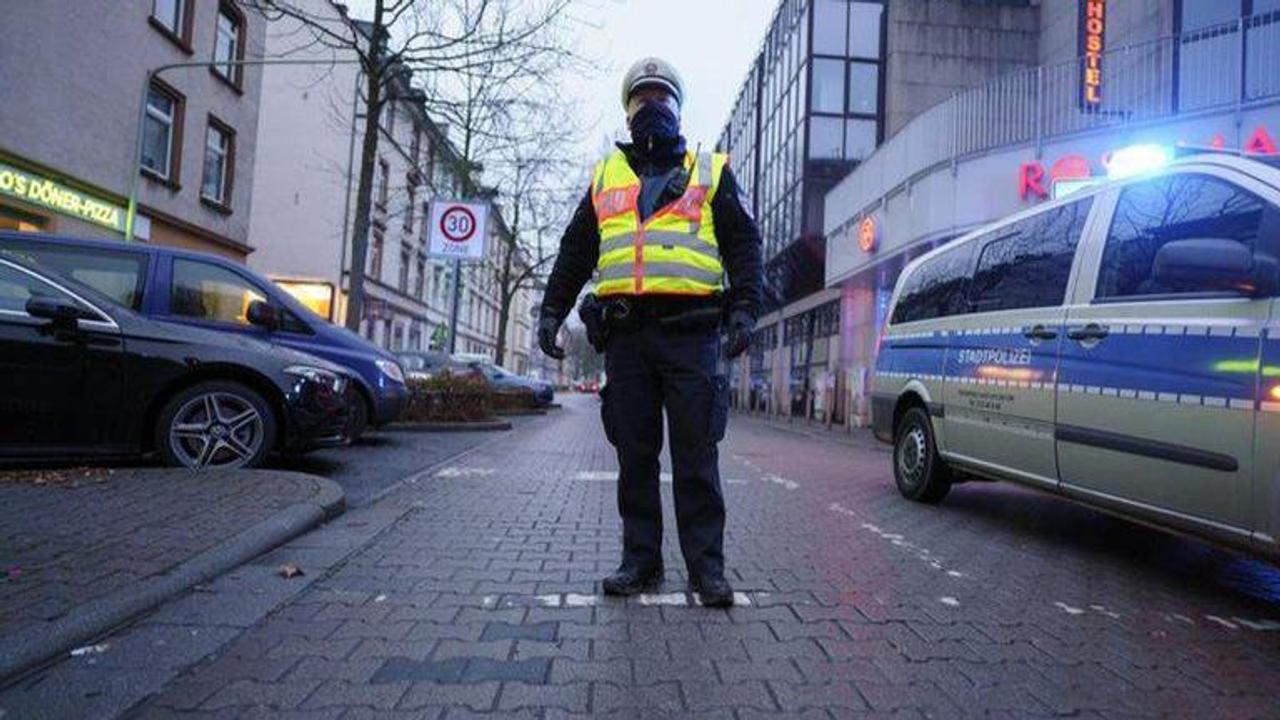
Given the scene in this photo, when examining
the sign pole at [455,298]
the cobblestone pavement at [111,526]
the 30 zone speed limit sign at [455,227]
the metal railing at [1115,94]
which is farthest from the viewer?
the sign pole at [455,298]

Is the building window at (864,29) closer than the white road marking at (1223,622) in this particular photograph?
No

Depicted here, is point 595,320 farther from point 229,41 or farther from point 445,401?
point 229,41

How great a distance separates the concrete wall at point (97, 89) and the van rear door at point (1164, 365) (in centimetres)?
1662

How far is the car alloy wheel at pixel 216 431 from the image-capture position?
6.32 metres

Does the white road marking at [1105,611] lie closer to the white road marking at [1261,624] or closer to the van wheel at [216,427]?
the white road marking at [1261,624]

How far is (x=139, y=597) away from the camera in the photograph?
3285mm

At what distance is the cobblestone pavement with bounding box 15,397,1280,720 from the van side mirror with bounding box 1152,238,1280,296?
1388mm

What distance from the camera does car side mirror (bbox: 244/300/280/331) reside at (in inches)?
309

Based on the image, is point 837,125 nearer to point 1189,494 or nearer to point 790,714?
point 1189,494

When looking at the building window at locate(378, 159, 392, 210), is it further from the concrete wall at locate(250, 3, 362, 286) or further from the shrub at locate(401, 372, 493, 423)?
the shrub at locate(401, 372, 493, 423)

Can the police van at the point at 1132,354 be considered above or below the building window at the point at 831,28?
below

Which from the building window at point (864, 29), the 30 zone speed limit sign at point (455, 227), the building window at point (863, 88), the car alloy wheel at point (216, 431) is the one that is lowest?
the car alloy wheel at point (216, 431)

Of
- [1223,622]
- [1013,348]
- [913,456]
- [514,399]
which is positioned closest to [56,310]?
[1013,348]

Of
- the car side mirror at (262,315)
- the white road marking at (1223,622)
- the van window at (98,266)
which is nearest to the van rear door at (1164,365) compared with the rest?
the white road marking at (1223,622)
